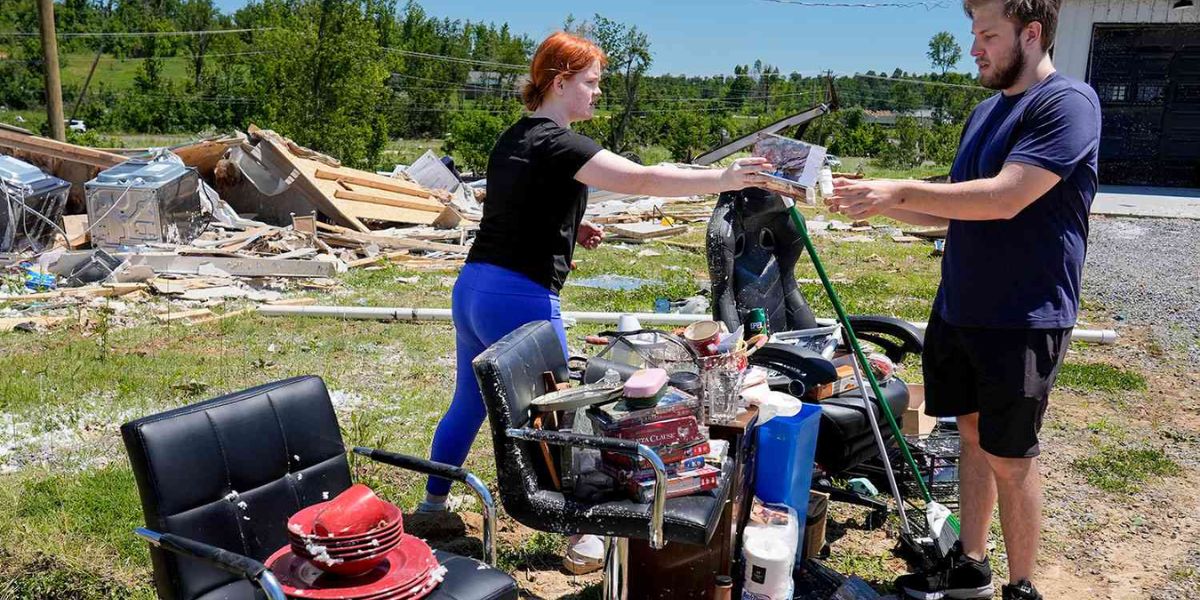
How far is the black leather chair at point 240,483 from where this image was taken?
2.38 meters

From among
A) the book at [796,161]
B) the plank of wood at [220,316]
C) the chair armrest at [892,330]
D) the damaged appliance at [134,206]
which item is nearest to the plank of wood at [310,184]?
the damaged appliance at [134,206]

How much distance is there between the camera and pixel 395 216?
1416 centimetres

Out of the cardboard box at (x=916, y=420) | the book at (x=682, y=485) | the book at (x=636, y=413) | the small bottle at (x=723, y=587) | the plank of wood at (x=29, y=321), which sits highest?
the book at (x=636, y=413)

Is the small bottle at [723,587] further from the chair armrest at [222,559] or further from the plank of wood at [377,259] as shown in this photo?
the plank of wood at [377,259]

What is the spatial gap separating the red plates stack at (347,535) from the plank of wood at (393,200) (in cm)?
1209

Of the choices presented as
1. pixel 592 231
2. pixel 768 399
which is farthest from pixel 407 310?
pixel 768 399

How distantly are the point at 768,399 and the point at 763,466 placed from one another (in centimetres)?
24

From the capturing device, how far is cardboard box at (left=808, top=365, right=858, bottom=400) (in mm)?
3898

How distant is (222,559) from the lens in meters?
2.20

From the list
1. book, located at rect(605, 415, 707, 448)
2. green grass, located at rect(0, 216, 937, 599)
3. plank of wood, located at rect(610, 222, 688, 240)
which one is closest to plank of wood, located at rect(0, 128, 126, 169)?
green grass, located at rect(0, 216, 937, 599)

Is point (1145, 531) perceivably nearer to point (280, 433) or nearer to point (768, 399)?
point (768, 399)

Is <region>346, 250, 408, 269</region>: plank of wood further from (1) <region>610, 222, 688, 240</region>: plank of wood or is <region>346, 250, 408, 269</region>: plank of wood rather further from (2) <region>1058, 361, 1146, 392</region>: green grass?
(2) <region>1058, 361, 1146, 392</region>: green grass

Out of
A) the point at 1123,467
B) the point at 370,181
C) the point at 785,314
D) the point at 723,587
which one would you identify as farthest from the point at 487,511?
the point at 370,181

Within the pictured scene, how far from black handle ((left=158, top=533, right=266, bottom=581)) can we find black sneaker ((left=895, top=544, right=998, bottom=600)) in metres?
2.34
